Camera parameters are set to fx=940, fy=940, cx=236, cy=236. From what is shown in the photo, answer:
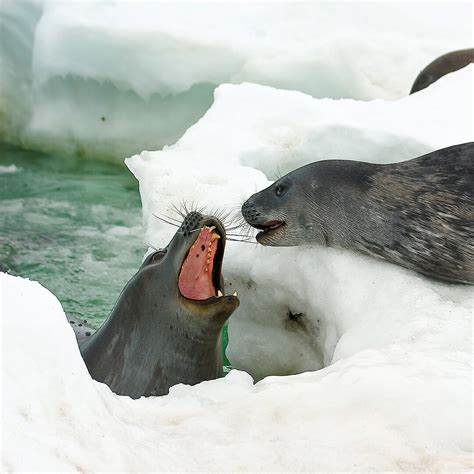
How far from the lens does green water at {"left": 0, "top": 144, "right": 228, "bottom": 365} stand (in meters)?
5.55

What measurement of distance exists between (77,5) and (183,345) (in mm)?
5258

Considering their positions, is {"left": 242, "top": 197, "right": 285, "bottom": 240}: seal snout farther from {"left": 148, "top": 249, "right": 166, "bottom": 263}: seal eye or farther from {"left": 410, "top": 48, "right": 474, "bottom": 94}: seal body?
{"left": 410, "top": 48, "right": 474, "bottom": 94}: seal body

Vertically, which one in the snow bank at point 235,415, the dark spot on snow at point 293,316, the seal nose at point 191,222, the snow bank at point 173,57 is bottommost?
the snow bank at point 173,57

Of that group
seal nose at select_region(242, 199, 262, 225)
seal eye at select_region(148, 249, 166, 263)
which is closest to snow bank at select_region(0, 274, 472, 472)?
seal eye at select_region(148, 249, 166, 263)

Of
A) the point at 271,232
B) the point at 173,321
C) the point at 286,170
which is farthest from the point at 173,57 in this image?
the point at 173,321

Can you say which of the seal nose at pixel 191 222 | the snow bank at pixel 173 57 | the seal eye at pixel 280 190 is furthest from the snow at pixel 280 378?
the snow bank at pixel 173 57

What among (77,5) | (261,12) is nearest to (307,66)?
(261,12)

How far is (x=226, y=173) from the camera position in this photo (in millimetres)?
4582

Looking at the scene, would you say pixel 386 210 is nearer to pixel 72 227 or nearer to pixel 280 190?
pixel 280 190

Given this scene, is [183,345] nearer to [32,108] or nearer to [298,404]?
[298,404]

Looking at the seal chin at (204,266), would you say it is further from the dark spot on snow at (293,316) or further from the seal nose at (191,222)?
the dark spot on snow at (293,316)

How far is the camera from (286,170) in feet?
16.3

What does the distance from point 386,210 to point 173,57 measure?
161 inches

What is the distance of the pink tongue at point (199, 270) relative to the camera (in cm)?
331
